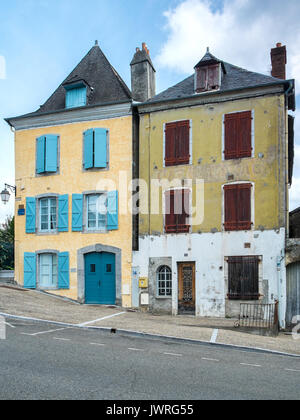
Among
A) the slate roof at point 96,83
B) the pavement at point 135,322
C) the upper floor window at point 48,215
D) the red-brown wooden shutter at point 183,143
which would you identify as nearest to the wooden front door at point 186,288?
the pavement at point 135,322

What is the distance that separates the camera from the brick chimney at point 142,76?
→ 57.9 ft

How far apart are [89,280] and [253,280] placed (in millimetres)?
6554

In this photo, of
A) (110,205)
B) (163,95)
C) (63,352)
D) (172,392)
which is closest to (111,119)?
(163,95)

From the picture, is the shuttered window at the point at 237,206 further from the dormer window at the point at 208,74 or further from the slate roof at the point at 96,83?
the slate roof at the point at 96,83

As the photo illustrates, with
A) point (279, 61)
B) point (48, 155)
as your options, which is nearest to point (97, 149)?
point (48, 155)

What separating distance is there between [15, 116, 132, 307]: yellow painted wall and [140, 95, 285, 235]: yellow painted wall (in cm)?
79

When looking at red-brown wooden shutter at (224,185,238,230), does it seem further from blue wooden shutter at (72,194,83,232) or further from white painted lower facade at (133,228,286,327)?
blue wooden shutter at (72,194,83,232)

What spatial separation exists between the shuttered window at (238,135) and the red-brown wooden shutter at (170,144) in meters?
2.03

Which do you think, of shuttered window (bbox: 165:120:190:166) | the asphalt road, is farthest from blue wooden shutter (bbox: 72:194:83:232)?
the asphalt road

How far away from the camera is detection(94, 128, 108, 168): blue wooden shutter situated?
17.1m

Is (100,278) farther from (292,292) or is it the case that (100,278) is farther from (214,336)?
(292,292)

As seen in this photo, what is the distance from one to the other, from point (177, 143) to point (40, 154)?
6.14m

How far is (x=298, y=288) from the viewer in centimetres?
1424
